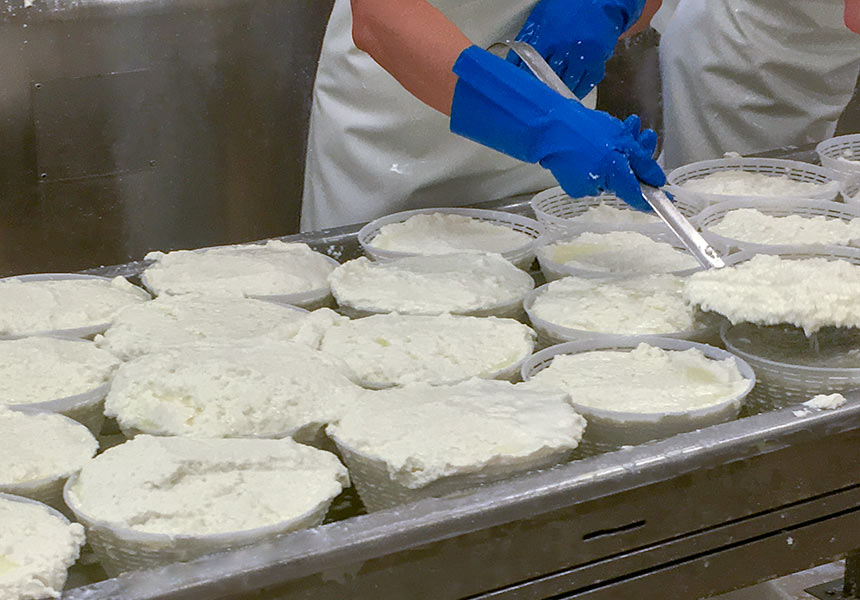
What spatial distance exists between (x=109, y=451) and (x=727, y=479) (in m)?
0.76

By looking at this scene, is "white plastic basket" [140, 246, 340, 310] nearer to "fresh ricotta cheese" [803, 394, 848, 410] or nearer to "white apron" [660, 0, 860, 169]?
"fresh ricotta cheese" [803, 394, 848, 410]

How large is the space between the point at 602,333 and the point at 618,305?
4.0 inches

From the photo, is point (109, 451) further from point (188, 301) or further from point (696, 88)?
point (696, 88)

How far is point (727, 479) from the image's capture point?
1.27 m

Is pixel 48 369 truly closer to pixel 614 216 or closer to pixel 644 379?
pixel 644 379

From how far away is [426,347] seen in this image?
151 cm

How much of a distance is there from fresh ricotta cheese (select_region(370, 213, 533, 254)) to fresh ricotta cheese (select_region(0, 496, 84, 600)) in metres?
0.95

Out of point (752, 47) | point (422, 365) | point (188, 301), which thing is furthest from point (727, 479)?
point (752, 47)

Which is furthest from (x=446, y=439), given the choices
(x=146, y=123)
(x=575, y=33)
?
(x=146, y=123)

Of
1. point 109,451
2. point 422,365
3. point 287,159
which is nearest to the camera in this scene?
point 109,451

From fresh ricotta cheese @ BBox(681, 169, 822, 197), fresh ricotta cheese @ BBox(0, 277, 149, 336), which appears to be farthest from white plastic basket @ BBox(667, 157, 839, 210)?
fresh ricotta cheese @ BBox(0, 277, 149, 336)

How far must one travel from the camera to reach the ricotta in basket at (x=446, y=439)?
119 centimetres

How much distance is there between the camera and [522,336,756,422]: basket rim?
129 cm

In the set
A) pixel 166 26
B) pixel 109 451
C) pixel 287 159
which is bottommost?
pixel 287 159
